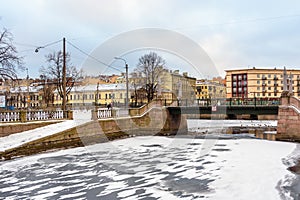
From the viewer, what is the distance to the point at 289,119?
1144 inches

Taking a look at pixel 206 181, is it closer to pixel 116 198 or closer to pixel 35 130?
pixel 116 198

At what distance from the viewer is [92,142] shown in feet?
83.0

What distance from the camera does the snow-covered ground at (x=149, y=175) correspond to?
1051cm

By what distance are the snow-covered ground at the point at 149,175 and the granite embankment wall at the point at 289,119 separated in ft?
30.8

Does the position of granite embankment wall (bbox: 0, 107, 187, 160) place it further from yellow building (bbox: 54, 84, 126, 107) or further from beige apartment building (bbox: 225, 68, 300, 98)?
beige apartment building (bbox: 225, 68, 300, 98)

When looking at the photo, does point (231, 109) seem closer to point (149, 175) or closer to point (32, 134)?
point (32, 134)

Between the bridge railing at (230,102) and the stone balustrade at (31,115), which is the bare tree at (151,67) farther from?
the stone balustrade at (31,115)

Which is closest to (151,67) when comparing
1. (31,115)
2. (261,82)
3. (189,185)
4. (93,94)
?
(93,94)

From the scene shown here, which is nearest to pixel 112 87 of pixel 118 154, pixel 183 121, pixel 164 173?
pixel 183 121

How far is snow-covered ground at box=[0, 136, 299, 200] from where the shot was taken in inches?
414

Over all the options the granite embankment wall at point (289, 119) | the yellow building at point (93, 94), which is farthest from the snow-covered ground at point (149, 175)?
the yellow building at point (93, 94)

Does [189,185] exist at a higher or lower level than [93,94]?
lower

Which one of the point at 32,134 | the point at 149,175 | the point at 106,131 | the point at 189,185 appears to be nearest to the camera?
the point at 189,185

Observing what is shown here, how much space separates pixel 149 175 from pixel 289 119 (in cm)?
2056
